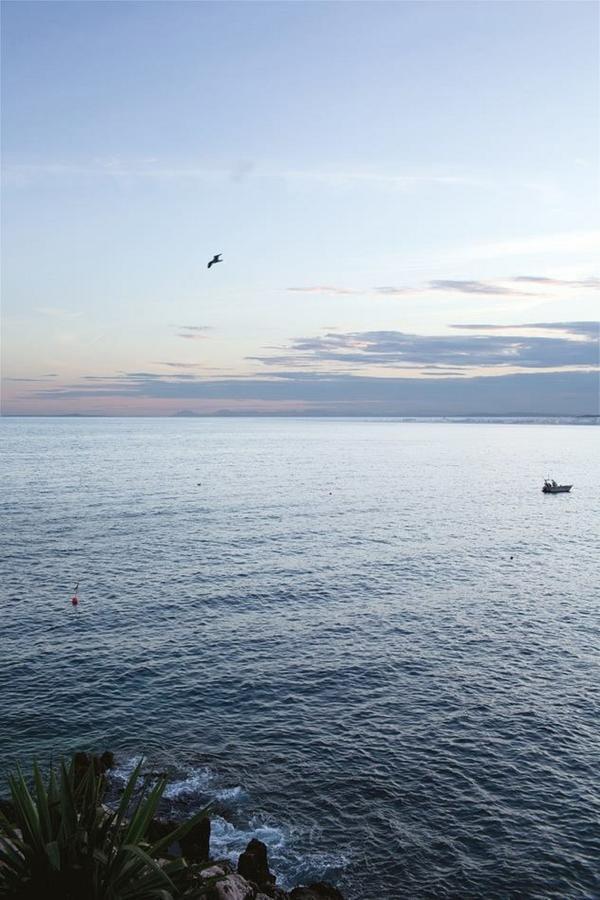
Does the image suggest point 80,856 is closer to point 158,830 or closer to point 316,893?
point 316,893

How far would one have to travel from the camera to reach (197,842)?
27391 mm

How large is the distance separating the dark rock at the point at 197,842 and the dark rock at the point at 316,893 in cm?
428

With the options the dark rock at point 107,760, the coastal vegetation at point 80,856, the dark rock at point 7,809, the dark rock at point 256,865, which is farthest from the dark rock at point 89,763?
the coastal vegetation at point 80,856

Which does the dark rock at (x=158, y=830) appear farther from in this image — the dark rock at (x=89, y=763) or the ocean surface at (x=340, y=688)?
the dark rock at (x=89, y=763)

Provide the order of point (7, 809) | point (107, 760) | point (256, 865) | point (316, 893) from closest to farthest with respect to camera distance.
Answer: point (316, 893), point (256, 865), point (7, 809), point (107, 760)

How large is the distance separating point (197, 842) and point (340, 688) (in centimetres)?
1814

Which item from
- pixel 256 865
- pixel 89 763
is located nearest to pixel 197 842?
pixel 256 865

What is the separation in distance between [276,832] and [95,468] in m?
158

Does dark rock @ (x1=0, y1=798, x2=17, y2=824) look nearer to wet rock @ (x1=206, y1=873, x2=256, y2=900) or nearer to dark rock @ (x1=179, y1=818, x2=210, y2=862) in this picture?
dark rock @ (x1=179, y1=818, x2=210, y2=862)

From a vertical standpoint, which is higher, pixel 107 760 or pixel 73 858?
pixel 73 858

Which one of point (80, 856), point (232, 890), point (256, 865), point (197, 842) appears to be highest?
point (80, 856)

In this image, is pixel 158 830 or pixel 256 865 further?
pixel 158 830

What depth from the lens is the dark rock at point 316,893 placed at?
2461 cm

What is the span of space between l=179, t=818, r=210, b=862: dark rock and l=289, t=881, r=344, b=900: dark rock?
169 inches
